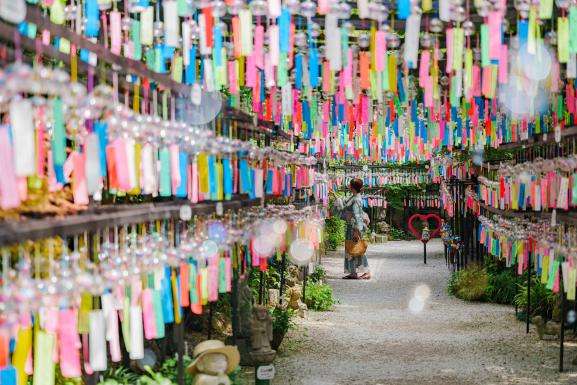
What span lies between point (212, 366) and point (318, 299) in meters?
5.79

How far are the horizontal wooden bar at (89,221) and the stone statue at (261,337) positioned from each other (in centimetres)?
148

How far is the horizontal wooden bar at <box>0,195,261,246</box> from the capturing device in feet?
8.23

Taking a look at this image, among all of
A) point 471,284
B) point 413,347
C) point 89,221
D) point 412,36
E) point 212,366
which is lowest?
point 413,347

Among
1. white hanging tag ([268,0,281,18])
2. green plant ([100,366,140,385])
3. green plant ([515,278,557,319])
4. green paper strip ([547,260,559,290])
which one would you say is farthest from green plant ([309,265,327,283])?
white hanging tag ([268,0,281,18])

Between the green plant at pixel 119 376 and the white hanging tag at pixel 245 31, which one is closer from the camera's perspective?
the white hanging tag at pixel 245 31

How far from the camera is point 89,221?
3125 millimetres

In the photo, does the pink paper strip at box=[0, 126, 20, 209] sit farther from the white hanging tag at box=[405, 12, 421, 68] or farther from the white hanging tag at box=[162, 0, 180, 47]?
the white hanging tag at box=[405, 12, 421, 68]

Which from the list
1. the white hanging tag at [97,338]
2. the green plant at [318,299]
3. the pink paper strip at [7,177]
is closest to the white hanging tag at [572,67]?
the white hanging tag at [97,338]

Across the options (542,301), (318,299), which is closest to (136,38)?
(542,301)

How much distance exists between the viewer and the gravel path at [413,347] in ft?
21.8

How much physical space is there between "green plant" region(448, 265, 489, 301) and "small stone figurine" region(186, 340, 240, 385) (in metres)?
6.87

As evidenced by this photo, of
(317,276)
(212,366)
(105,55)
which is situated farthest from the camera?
(317,276)

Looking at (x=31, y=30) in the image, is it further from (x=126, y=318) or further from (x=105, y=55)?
(x=126, y=318)

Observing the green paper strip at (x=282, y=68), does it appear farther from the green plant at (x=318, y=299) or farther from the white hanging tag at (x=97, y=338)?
the green plant at (x=318, y=299)
